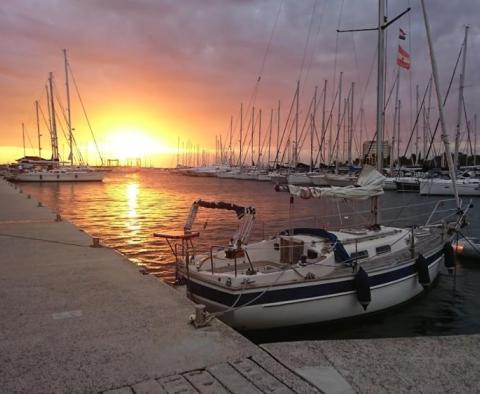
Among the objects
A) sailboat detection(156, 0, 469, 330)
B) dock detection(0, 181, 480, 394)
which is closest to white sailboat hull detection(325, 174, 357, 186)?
sailboat detection(156, 0, 469, 330)

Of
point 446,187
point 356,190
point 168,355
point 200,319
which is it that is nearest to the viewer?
point 168,355

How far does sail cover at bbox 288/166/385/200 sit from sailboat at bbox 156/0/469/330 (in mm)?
28

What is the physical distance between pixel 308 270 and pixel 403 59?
359 inches

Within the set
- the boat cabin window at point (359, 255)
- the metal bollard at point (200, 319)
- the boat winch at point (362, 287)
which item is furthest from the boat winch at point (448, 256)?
the metal bollard at point (200, 319)

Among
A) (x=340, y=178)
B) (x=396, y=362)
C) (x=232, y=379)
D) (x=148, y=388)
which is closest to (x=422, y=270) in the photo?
(x=396, y=362)

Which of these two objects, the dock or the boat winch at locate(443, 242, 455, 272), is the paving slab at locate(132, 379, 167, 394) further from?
the boat winch at locate(443, 242, 455, 272)

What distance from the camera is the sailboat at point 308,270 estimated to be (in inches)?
350

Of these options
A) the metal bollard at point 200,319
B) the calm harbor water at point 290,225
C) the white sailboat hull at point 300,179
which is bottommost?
the calm harbor water at point 290,225

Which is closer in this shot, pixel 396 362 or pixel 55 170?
pixel 396 362

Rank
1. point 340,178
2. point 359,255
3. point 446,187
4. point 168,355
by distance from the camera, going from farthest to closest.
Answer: point 446,187 < point 340,178 < point 359,255 < point 168,355

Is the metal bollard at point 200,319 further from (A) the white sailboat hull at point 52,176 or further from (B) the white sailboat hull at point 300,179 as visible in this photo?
(A) the white sailboat hull at point 52,176

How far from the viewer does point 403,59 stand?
48.9ft

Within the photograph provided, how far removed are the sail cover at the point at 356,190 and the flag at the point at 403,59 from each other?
4.20 m

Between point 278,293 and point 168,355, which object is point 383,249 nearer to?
point 278,293
